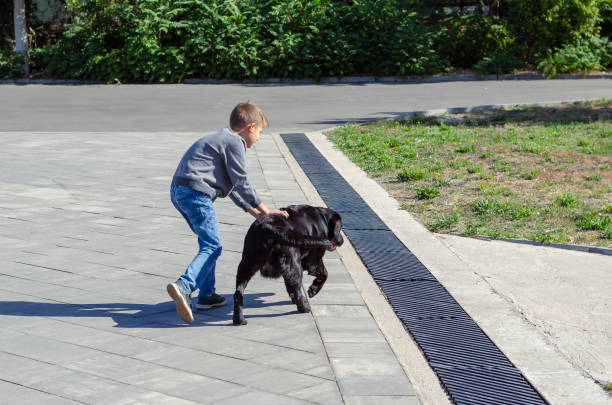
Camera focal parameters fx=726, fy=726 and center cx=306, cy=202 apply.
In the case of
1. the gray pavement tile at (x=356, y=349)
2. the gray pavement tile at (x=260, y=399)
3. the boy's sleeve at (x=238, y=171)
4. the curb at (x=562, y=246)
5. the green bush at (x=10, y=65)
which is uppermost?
the boy's sleeve at (x=238, y=171)

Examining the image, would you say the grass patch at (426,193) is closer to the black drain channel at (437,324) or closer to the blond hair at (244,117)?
the black drain channel at (437,324)

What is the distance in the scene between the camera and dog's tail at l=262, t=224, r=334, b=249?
4254 mm

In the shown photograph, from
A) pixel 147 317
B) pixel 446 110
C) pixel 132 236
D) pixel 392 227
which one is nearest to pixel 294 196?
pixel 392 227

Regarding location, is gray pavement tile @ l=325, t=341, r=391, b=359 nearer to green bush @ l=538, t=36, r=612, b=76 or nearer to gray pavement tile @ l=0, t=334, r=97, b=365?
gray pavement tile @ l=0, t=334, r=97, b=365

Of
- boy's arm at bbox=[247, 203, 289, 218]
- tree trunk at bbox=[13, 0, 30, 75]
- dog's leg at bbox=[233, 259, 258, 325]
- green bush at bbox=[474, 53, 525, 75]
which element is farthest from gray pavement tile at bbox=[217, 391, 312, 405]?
tree trunk at bbox=[13, 0, 30, 75]

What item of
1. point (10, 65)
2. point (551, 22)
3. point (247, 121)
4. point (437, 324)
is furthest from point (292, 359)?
point (10, 65)

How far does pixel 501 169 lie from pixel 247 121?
5.52 meters

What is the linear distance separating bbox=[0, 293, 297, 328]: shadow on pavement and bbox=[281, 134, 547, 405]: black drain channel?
2.75ft

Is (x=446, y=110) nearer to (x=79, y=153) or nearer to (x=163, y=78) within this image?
(x=79, y=153)

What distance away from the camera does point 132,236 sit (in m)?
6.30

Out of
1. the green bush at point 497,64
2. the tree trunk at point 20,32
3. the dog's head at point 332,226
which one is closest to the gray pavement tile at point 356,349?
the dog's head at point 332,226

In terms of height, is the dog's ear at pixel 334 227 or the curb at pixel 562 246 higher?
the dog's ear at pixel 334 227

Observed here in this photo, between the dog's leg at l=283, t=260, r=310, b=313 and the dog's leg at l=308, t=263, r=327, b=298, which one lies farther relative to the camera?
the dog's leg at l=308, t=263, r=327, b=298

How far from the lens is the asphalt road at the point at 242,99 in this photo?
46.5 feet
